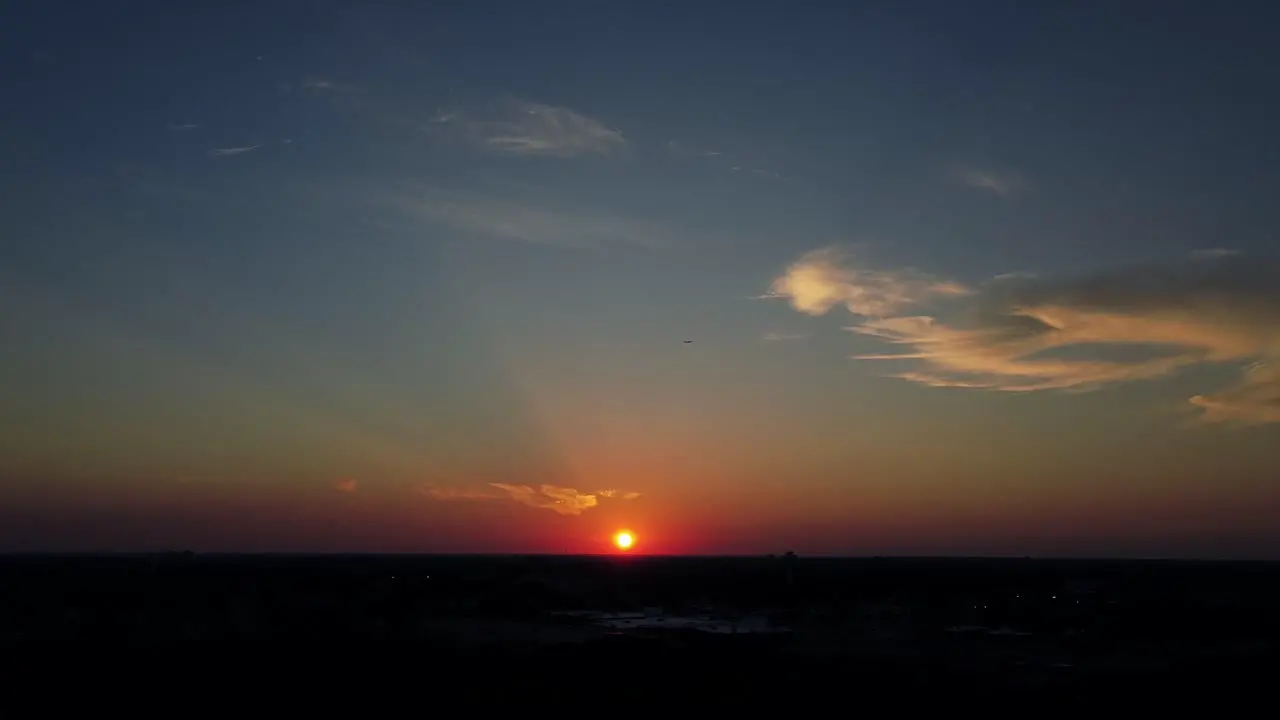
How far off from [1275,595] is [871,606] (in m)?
49.6

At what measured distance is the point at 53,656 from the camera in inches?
1875

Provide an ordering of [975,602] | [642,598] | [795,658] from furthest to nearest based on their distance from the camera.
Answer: [642,598] → [975,602] → [795,658]

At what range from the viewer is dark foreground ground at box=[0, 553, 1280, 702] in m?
40.5

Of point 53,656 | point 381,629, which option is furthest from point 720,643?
point 53,656

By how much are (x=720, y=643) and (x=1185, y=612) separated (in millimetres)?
45486

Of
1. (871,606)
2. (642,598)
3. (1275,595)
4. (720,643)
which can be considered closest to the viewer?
(720,643)

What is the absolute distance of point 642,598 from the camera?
103m

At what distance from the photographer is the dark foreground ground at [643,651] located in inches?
1596

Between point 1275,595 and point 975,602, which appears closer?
point 975,602

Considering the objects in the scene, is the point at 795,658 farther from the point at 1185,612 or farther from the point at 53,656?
the point at 1185,612

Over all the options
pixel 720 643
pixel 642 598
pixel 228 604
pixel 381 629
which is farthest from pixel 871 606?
pixel 228 604

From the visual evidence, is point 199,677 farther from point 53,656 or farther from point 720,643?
point 720,643

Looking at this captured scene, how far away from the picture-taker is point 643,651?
5175cm

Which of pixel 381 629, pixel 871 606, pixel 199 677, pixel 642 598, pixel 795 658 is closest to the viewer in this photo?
pixel 199 677
